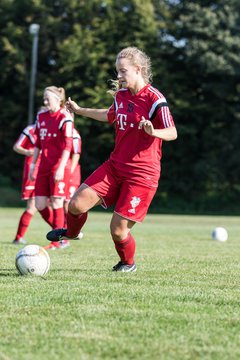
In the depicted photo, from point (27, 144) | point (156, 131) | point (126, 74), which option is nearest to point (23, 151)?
point (27, 144)

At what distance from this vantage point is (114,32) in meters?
36.2

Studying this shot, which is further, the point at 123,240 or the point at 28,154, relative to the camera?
the point at 28,154

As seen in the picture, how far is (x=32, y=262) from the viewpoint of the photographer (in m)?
6.50

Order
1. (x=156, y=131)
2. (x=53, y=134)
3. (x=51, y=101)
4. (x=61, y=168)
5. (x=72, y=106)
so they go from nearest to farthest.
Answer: (x=156, y=131) < (x=72, y=106) < (x=61, y=168) < (x=51, y=101) < (x=53, y=134)

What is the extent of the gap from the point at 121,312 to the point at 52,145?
5.70 metres

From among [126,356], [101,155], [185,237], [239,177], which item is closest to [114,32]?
[101,155]

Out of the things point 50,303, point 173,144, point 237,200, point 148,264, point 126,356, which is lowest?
point 237,200

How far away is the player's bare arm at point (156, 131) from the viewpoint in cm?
603

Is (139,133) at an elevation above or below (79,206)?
above

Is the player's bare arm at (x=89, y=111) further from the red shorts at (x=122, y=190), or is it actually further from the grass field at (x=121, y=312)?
the grass field at (x=121, y=312)

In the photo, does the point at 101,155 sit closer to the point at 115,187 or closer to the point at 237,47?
the point at 237,47

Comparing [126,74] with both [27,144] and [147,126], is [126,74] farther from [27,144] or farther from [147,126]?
[27,144]

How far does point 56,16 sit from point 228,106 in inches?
404

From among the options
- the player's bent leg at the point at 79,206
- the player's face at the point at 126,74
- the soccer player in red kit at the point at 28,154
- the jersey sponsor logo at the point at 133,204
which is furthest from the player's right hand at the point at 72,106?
the soccer player in red kit at the point at 28,154
